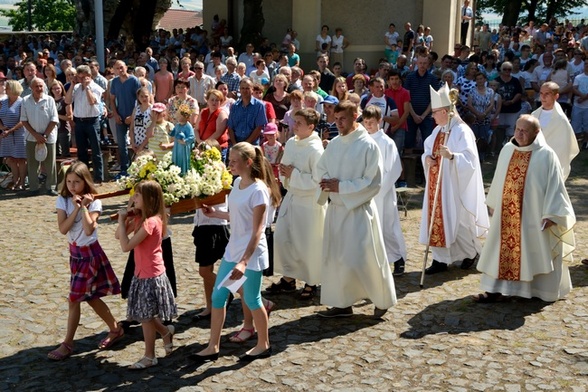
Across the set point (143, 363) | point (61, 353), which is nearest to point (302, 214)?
point (143, 363)

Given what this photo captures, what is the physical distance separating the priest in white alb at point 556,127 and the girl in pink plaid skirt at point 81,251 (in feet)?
17.1

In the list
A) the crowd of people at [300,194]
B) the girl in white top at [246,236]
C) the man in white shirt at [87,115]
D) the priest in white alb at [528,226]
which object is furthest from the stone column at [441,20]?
the girl in white top at [246,236]

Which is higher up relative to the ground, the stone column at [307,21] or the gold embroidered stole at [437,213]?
the stone column at [307,21]

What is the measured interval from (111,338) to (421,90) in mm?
8935

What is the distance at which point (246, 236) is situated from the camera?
22.9 feet

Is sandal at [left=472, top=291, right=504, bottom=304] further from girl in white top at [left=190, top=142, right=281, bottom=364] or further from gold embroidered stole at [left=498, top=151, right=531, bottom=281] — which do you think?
girl in white top at [left=190, top=142, right=281, bottom=364]

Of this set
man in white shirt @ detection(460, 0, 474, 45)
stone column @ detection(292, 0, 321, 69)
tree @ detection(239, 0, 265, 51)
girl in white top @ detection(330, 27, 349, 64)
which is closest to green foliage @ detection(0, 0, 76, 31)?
man in white shirt @ detection(460, 0, 474, 45)

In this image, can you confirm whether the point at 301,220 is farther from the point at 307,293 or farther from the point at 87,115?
the point at 87,115

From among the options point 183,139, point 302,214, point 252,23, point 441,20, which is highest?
point 441,20

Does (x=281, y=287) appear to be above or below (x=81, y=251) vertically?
below

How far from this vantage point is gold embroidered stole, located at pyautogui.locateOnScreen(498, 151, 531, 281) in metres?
8.52

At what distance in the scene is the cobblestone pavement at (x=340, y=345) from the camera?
6.80 metres

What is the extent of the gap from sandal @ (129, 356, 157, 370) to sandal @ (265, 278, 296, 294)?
212 centimetres

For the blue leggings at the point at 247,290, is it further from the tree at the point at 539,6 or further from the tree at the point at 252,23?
the tree at the point at 539,6
